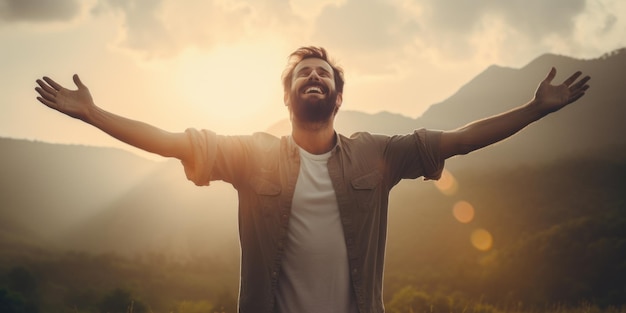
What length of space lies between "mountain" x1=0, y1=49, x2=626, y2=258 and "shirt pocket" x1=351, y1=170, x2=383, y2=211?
11824cm

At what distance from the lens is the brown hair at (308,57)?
4.58 m

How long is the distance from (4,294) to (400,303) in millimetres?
56841

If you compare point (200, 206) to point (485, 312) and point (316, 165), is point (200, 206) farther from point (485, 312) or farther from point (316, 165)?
point (316, 165)

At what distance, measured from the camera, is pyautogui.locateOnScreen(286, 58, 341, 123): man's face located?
4.05m

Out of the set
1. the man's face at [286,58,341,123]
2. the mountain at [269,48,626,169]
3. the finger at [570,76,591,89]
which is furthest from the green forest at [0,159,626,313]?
the finger at [570,76,591,89]

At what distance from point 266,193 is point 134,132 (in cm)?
90

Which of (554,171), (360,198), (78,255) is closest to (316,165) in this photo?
(360,198)

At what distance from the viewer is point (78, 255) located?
129625mm

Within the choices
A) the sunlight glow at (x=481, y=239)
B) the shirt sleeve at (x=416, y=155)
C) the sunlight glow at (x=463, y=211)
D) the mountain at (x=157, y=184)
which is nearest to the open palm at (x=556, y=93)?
the shirt sleeve at (x=416, y=155)

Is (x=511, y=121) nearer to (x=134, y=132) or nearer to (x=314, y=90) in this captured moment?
(x=314, y=90)

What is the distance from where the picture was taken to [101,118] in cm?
340

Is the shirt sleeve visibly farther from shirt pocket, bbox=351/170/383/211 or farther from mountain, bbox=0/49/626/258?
mountain, bbox=0/49/626/258

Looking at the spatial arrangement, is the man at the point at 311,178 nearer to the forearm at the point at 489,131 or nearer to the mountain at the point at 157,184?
the forearm at the point at 489,131

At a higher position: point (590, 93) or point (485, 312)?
point (590, 93)
